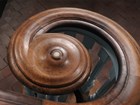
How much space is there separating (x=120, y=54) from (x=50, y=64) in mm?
355

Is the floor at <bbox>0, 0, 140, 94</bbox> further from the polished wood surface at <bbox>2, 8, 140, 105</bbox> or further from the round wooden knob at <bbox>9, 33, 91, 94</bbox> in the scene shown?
the round wooden knob at <bbox>9, 33, 91, 94</bbox>

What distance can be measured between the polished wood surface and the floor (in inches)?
77.7

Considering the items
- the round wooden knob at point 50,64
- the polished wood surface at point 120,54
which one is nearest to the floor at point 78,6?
the polished wood surface at point 120,54

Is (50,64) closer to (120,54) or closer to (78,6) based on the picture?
(120,54)

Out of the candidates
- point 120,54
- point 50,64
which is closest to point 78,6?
point 120,54

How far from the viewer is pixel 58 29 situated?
4.26 ft

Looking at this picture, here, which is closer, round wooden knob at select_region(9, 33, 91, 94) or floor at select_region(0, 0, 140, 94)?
round wooden knob at select_region(9, 33, 91, 94)

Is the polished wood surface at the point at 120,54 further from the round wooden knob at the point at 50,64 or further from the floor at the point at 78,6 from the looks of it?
the floor at the point at 78,6

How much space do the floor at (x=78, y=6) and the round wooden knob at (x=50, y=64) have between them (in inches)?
82.8

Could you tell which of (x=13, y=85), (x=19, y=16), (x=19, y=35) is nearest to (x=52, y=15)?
(x=19, y=35)

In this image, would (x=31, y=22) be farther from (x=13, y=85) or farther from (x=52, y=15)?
(x=13, y=85)

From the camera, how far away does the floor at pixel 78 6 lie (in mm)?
3303

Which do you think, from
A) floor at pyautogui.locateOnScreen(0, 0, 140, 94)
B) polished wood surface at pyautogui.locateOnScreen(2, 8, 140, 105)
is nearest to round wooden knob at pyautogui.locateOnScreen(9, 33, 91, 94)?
polished wood surface at pyautogui.locateOnScreen(2, 8, 140, 105)

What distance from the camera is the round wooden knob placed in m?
1.02
